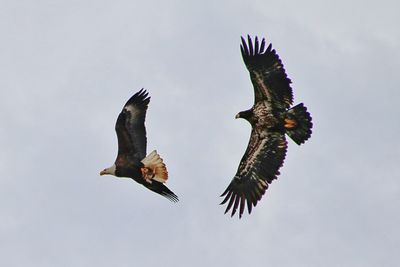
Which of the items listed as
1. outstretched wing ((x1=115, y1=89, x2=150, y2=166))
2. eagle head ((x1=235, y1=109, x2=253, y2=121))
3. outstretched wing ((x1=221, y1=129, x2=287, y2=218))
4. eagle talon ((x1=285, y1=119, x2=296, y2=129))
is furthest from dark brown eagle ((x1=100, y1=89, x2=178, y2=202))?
eagle talon ((x1=285, y1=119, x2=296, y2=129))

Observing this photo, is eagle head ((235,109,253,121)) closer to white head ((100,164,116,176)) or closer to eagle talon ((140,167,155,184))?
eagle talon ((140,167,155,184))

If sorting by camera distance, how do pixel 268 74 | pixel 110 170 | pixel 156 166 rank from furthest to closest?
pixel 110 170, pixel 156 166, pixel 268 74

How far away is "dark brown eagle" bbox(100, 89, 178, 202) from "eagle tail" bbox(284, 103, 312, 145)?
320 centimetres

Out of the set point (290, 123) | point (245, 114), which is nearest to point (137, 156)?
point (245, 114)

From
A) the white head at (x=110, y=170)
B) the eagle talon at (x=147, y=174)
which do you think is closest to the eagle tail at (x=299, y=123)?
the eagle talon at (x=147, y=174)

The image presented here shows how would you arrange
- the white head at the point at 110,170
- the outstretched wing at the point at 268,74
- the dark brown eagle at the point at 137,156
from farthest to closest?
the white head at the point at 110,170 → the dark brown eagle at the point at 137,156 → the outstretched wing at the point at 268,74

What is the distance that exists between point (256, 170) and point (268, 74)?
2.37 metres

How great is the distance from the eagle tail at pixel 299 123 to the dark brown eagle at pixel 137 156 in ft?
10.5

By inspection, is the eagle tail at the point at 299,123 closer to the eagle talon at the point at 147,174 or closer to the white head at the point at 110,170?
the eagle talon at the point at 147,174

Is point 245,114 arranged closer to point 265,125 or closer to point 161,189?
point 265,125

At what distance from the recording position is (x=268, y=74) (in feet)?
88.0

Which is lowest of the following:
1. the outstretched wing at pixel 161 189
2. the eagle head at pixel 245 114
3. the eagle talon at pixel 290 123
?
the outstretched wing at pixel 161 189

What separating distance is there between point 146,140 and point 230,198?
274cm

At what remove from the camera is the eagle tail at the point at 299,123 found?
2683 cm
